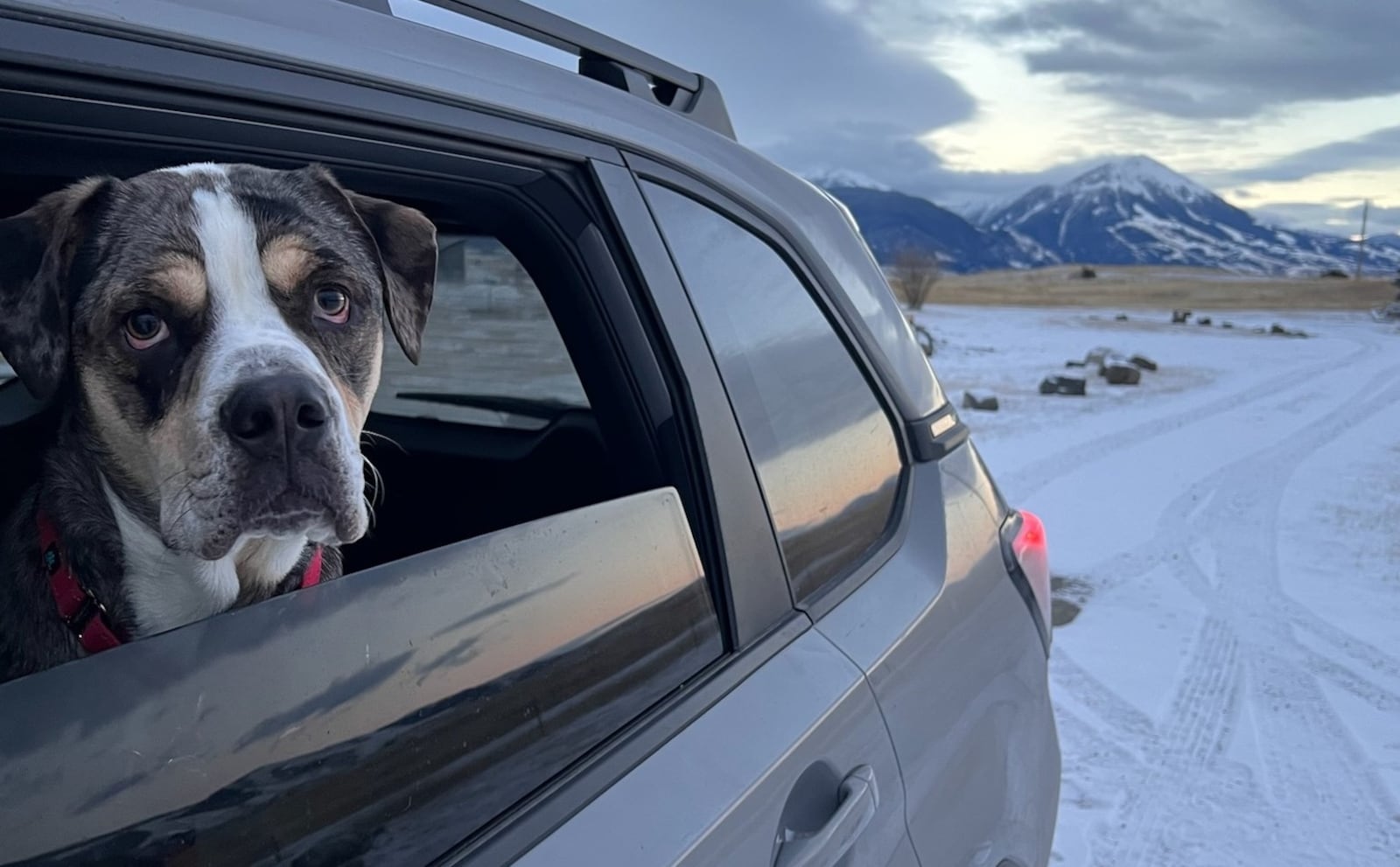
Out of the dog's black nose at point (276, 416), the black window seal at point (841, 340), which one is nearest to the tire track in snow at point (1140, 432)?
the black window seal at point (841, 340)

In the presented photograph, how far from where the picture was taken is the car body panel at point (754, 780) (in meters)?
1.21

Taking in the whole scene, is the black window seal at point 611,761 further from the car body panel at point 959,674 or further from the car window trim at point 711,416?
the car body panel at point 959,674

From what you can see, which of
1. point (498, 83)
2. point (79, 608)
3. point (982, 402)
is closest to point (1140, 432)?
point (982, 402)

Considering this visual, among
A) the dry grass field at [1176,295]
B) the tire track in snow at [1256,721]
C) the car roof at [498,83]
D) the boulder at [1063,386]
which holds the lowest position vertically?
the dry grass field at [1176,295]

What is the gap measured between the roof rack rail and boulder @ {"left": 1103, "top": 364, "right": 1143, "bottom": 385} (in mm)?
15242

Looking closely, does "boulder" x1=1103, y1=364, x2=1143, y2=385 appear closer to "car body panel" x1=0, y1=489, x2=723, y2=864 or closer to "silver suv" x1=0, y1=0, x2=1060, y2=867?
"silver suv" x1=0, y1=0, x2=1060, y2=867

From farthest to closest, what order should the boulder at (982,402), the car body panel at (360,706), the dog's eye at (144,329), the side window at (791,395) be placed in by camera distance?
1. the boulder at (982,402)
2. the side window at (791,395)
3. the dog's eye at (144,329)
4. the car body panel at (360,706)

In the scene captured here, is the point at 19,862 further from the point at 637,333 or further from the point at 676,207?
the point at 676,207

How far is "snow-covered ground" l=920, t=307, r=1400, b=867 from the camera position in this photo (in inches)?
147

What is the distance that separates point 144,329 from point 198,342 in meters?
0.07

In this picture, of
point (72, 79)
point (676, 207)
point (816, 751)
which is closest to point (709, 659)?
point (816, 751)

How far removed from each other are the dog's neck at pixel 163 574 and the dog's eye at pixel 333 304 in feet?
1.18

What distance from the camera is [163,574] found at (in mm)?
1529

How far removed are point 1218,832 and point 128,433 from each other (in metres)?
3.62
